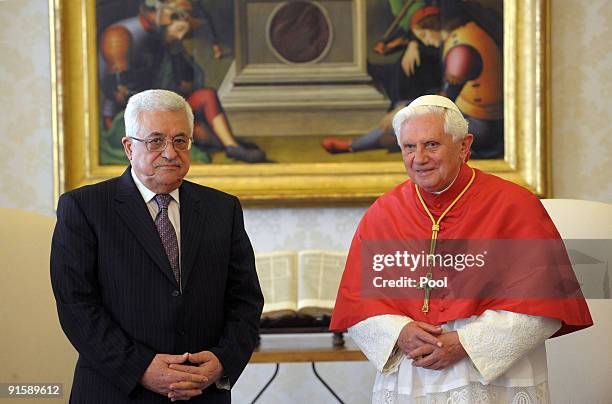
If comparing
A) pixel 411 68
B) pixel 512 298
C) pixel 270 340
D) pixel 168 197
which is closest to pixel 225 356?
pixel 168 197

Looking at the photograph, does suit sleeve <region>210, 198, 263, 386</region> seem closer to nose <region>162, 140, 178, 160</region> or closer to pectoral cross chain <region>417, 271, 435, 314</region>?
nose <region>162, 140, 178, 160</region>

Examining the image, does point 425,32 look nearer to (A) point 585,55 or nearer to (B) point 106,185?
(A) point 585,55

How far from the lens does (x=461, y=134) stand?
3.09 meters

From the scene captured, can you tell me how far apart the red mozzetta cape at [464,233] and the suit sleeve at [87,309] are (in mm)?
787

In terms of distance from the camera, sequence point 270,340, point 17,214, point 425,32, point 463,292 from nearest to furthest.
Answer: point 463,292
point 17,214
point 270,340
point 425,32

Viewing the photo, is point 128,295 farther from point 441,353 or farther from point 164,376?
point 441,353

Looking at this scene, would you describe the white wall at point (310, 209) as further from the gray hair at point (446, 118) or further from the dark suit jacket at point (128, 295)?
the dark suit jacket at point (128, 295)

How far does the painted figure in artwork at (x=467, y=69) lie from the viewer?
5.04 m

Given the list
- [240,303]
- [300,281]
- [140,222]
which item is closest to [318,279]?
[300,281]

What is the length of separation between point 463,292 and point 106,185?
123 cm

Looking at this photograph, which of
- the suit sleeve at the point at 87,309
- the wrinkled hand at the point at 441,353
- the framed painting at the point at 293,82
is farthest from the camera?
the framed painting at the point at 293,82

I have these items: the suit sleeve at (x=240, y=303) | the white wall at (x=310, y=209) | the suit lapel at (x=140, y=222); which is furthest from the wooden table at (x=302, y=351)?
the suit lapel at (x=140, y=222)

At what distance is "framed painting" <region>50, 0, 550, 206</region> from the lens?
5.02 metres

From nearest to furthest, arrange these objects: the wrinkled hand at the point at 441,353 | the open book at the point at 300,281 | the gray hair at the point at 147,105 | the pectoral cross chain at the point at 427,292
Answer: the gray hair at the point at 147,105
the wrinkled hand at the point at 441,353
the pectoral cross chain at the point at 427,292
the open book at the point at 300,281
